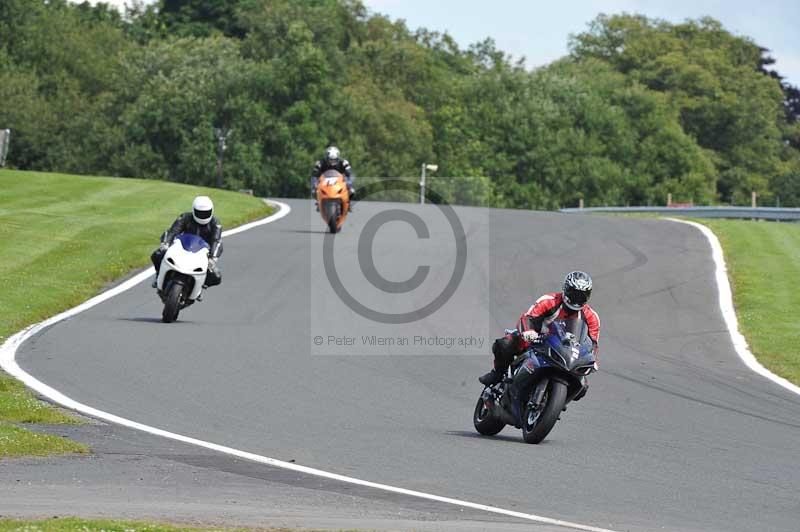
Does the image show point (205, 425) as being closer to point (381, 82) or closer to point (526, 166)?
point (526, 166)

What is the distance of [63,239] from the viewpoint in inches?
1153

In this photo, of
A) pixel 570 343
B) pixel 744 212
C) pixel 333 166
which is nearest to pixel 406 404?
pixel 570 343

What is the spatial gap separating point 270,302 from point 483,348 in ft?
14.2

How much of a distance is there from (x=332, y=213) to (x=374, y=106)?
70.8 metres

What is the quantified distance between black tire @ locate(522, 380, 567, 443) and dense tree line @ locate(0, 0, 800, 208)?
74.0 metres

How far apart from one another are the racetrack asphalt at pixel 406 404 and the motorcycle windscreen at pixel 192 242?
1032 mm

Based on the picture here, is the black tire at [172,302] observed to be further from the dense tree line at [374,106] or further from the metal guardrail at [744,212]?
the dense tree line at [374,106]

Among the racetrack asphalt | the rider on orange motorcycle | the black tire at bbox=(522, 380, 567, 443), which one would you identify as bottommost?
the racetrack asphalt

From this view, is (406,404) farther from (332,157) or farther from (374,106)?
(374,106)

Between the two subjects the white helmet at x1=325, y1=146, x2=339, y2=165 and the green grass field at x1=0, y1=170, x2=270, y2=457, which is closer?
the green grass field at x1=0, y1=170, x2=270, y2=457

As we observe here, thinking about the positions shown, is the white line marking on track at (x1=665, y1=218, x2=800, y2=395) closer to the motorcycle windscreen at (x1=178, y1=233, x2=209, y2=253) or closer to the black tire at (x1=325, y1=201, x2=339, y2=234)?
the motorcycle windscreen at (x1=178, y1=233, x2=209, y2=253)

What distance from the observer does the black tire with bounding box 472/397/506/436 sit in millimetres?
12789

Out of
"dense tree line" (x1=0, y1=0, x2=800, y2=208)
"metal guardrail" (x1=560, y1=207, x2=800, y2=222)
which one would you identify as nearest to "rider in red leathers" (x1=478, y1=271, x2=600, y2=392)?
"metal guardrail" (x1=560, y1=207, x2=800, y2=222)

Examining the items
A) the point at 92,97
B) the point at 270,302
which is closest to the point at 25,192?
the point at 270,302
